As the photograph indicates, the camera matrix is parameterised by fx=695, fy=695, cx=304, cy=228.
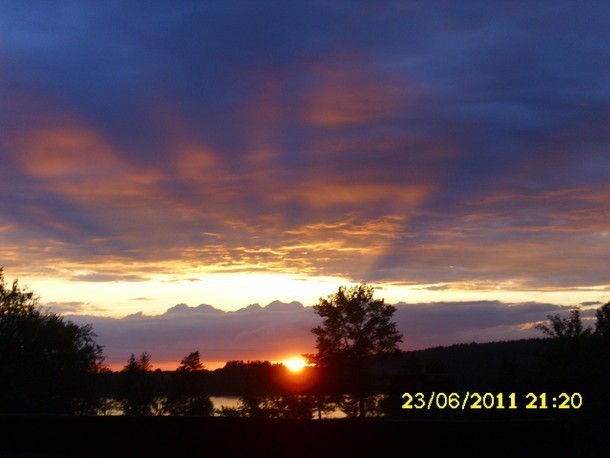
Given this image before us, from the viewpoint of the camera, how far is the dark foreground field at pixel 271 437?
10688mm

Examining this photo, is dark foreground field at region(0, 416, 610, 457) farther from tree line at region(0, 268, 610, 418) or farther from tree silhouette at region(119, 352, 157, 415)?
tree silhouette at region(119, 352, 157, 415)

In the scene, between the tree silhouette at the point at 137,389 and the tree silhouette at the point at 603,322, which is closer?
the tree silhouette at the point at 603,322

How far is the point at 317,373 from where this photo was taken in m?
88.6

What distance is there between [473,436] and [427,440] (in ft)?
2.55

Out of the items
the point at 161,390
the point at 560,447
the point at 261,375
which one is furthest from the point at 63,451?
the point at 161,390

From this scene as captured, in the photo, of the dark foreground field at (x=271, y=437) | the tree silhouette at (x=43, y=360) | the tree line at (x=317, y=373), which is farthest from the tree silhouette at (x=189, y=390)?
the dark foreground field at (x=271, y=437)

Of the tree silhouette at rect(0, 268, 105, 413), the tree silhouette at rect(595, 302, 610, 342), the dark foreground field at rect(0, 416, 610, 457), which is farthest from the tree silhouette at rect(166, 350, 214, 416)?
the dark foreground field at rect(0, 416, 610, 457)

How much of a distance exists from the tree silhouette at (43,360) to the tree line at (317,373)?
0.28 ft

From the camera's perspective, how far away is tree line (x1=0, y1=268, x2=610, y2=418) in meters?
56.0

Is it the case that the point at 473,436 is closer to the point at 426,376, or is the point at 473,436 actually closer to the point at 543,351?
the point at 543,351
